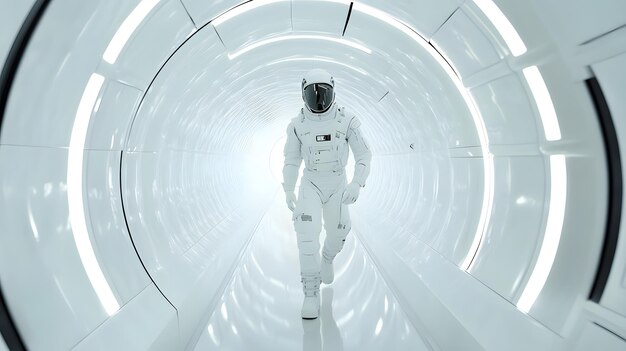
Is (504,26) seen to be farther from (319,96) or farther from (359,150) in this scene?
(359,150)

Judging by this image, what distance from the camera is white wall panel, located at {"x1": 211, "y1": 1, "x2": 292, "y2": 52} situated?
577 centimetres

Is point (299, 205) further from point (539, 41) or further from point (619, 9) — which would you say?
point (619, 9)

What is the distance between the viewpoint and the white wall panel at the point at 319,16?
5.97 metres

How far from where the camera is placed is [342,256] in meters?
8.48

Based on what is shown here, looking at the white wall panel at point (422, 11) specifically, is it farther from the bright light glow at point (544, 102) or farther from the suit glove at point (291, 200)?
the suit glove at point (291, 200)

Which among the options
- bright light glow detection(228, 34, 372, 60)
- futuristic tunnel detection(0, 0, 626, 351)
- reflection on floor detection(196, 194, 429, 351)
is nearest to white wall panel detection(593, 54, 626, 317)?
futuristic tunnel detection(0, 0, 626, 351)

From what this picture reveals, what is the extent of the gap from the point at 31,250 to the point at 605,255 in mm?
3902

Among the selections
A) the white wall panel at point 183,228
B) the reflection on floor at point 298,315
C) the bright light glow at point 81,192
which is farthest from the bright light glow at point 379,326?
the bright light glow at point 81,192

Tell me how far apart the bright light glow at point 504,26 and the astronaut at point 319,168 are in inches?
86.3

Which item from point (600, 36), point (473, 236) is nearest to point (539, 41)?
point (600, 36)

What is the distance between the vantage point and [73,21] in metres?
2.96

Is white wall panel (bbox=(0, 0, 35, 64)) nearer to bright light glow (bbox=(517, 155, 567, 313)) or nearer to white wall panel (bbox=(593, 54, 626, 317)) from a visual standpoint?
white wall panel (bbox=(593, 54, 626, 317))

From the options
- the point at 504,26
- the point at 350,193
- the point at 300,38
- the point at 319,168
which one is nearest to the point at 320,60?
the point at 300,38

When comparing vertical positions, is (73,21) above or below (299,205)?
above
